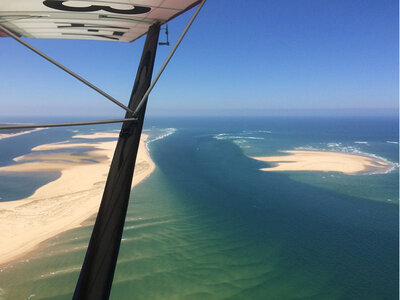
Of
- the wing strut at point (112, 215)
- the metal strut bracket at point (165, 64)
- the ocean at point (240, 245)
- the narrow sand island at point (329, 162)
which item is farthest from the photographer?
the narrow sand island at point (329, 162)

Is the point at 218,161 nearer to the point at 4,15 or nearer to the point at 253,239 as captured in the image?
the point at 253,239

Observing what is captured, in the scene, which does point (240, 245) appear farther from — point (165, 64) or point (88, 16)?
point (88, 16)

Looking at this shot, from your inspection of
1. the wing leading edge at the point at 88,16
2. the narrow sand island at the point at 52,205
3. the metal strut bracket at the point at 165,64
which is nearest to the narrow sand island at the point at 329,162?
the narrow sand island at the point at 52,205

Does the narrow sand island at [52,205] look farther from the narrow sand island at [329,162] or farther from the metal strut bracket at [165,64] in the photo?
the narrow sand island at [329,162]

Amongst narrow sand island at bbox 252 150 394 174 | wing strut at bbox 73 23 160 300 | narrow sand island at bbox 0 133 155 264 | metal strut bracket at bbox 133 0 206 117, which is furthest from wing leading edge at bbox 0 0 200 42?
narrow sand island at bbox 252 150 394 174

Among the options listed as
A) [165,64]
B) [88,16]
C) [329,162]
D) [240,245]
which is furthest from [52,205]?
[329,162]
